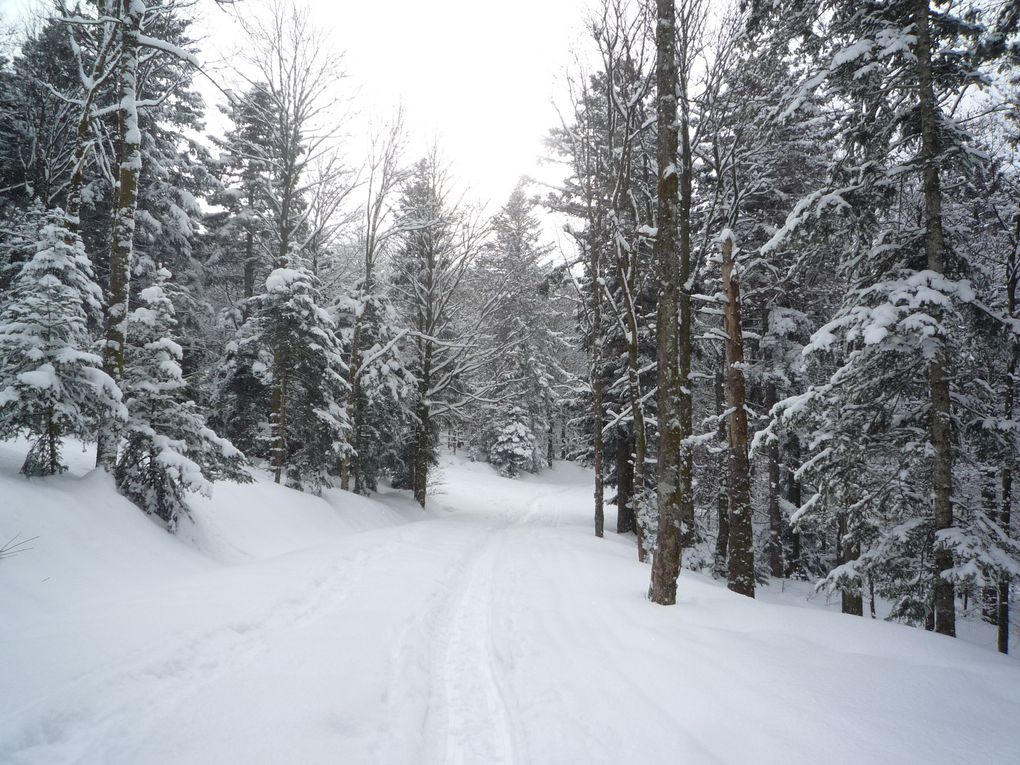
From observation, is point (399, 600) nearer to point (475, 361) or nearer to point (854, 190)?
point (854, 190)

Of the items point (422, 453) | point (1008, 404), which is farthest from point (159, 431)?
point (1008, 404)

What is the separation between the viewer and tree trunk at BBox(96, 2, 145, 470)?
7844 millimetres

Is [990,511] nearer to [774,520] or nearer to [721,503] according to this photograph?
[774,520]

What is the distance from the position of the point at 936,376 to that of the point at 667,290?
13.3 feet

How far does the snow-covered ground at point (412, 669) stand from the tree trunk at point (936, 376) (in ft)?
5.27

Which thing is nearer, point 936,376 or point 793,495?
point 936,376

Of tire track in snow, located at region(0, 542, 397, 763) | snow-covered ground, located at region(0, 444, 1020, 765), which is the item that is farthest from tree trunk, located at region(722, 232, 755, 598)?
tire track in snow, located at region(0, 542, 397, 763)

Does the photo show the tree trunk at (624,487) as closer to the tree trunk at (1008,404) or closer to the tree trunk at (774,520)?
the tree trunk at (774,520)

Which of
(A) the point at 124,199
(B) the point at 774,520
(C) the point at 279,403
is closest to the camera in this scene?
(A) the point at 124,199

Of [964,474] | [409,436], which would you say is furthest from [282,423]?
[964,474]

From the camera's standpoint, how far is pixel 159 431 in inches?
318

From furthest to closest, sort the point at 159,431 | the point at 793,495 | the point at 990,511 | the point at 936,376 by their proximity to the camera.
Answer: the point at 793,495 < the point at 990,511 < the point at 159,431 < the point at 936,376

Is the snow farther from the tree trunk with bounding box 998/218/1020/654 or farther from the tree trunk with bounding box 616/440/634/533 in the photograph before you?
the tree trunk with bounding box 616/440/634/533

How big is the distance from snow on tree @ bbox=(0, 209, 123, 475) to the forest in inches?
1.6
